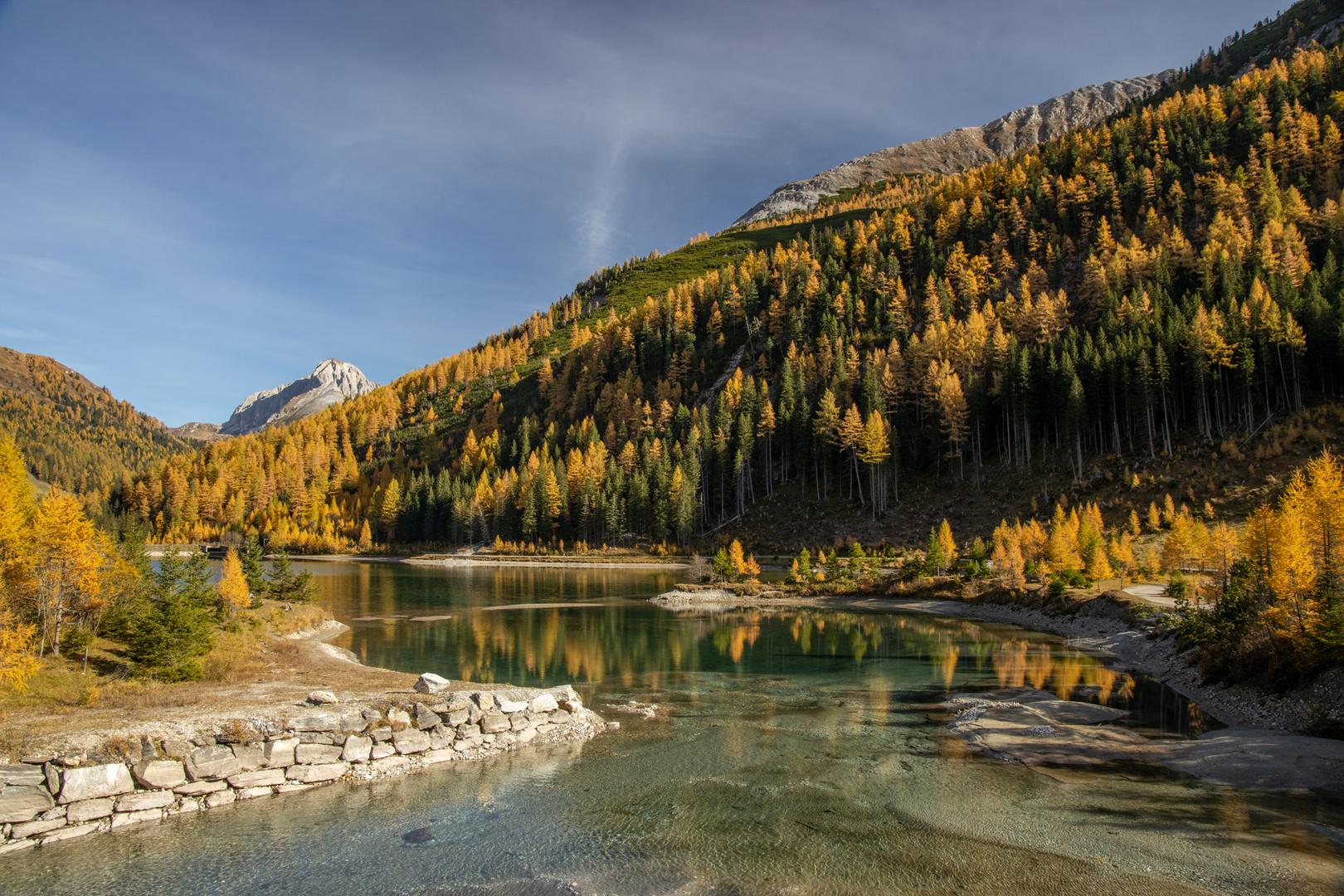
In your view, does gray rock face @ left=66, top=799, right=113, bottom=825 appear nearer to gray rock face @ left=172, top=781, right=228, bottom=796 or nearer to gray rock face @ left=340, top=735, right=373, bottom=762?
gray rock face @ left=172, top=781, right=228, bottom=796

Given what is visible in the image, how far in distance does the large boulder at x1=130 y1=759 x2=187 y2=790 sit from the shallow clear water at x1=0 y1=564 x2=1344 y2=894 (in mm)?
1085

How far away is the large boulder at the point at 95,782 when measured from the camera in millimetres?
14734

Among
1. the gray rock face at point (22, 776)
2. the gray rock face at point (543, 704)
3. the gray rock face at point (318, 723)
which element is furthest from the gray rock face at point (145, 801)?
the gray rock face at point (543, 704)

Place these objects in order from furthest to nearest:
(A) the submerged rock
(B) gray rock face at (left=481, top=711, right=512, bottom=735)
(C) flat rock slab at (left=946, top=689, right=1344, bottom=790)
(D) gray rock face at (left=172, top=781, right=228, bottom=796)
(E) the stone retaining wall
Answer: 1. (B) gray rock face at (left=481, top=711, right=512, bottom=735)
2. (C) flat rock slab at (left=946, top=689, right=1344, bottom=790)
3. (D) gray rock face at (left=172, top=781, right=228, bottom=796)
4. (A) the submerged rock
5. (E) the stone retaining wall

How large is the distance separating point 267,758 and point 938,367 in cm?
10186

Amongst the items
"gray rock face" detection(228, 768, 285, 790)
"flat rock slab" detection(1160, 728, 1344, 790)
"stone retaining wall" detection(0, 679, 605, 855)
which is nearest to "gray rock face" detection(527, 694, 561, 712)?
"stone retaining wall" detection(0, 679, 605, 855)

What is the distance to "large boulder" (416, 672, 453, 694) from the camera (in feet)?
80.2

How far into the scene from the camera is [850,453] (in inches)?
3930

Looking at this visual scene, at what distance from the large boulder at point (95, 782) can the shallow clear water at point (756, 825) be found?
3.68ft

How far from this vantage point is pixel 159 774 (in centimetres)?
1591

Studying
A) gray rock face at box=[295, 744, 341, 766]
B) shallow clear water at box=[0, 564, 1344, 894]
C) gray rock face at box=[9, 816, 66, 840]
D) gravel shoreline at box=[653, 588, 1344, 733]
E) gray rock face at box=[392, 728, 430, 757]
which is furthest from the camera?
gravel shoreline at box=[653, 588, 1344, 733]

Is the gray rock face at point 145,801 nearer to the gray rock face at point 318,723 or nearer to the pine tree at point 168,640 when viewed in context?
the gray rock face at point 318,723

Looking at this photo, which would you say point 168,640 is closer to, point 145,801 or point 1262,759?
point 145,801

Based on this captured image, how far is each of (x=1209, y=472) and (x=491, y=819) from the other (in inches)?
3134
